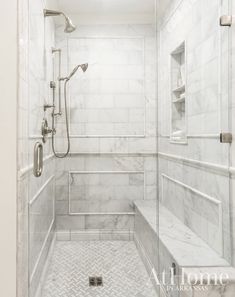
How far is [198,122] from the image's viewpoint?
212 centimetres

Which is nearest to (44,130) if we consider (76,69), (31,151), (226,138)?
(31,151)

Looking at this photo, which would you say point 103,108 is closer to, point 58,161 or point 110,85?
point 110,85

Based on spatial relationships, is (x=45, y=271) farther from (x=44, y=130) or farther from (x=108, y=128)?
(x=108, y=128)

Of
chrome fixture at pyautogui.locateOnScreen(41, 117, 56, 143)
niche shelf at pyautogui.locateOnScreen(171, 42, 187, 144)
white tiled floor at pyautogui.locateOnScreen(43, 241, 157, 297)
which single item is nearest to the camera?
white tiled floor at pyautogui.locateOnScreen(43, 241, 157, 297)

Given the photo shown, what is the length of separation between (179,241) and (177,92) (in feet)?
4.24

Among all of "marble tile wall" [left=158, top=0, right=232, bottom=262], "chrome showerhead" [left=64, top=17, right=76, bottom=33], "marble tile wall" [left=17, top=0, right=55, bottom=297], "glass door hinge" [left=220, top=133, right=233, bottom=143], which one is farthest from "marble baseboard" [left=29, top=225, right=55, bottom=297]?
"chrome showerhead" [left=64, top=17, right=76, bottom=33]

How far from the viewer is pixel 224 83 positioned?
5.83 feet

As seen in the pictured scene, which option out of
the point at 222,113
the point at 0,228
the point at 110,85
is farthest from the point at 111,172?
the point at 0,228

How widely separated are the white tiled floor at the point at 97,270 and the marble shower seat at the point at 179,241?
35 cm

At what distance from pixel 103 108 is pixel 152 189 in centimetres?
83

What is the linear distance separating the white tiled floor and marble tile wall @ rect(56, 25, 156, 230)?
0.17 metres

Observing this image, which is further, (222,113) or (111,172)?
(111,172)

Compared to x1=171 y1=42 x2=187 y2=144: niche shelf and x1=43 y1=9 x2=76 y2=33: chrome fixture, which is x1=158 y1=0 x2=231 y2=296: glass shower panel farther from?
x1=43 y1=9 x2=76 y2=33: chrome fixture

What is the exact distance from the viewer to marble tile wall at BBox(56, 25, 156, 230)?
259 cm
